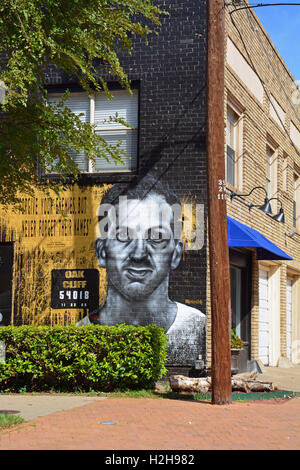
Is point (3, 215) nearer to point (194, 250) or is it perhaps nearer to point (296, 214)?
point (194, 250)

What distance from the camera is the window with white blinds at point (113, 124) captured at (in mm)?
16422

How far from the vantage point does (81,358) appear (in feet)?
45.1

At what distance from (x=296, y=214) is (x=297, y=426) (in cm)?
1584

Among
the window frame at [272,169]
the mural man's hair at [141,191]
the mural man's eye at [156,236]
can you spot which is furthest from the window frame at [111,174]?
the window frame at [272,169]

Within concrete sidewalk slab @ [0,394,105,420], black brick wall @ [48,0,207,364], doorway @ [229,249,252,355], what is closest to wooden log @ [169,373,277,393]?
concrete sidewalk slab @ [0,394,105,420]

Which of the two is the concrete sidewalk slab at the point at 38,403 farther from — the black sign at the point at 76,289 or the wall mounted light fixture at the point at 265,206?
the wall mounted light fixture at the point at 265,206

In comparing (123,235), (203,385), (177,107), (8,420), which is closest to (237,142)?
(177,107)

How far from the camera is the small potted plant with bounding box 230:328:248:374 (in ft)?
53.9

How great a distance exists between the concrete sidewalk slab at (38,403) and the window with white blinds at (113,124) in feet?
18.3

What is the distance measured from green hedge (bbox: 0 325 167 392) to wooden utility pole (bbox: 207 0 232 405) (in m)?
1.75

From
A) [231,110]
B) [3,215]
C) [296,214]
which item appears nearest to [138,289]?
[3,215]

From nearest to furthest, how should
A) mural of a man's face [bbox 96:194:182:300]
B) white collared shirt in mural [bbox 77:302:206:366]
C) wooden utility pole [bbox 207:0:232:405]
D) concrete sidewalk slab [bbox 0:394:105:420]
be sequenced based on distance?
concrete sidewalk slab [bbox 0:394:105:420], wooden utility pole [bbox 207:0:232:405], white collared shirt in mural [bbox 77:302:206:366], mural of a man's face [bbox 96:194:182:300]

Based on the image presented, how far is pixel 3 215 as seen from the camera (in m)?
16.8

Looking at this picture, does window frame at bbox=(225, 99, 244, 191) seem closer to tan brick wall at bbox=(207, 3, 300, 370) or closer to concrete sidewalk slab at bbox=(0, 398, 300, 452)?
tan brick wall at bbox=(207, 3, 300, 370)
